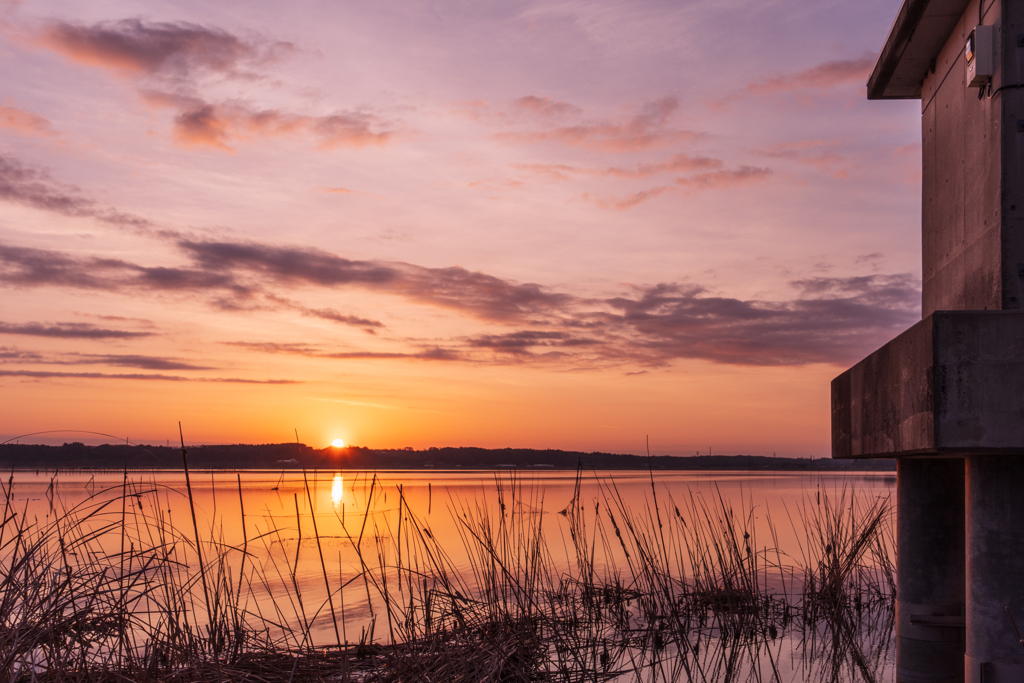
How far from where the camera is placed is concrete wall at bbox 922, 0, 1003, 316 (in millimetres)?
4547

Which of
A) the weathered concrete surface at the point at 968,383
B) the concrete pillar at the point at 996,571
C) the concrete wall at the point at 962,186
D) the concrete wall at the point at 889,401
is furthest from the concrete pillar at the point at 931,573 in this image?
the weathered concrete surface at the point at 968,383

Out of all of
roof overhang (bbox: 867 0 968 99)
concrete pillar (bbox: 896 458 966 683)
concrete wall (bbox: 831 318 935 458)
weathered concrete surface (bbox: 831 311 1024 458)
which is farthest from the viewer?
concrete pillar (bbox: 896 458 966 683)

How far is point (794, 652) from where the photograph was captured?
23.4ft

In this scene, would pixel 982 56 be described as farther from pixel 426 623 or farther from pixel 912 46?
pixel 426 623

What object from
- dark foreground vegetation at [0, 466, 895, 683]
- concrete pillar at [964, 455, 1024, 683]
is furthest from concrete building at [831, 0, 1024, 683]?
dark foreground vegetation at [0, 466, 895, 683]

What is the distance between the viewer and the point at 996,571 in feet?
13.7

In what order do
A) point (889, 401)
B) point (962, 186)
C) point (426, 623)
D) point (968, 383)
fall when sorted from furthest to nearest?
point (426, 623)
point (962, 186)
point (889, 401)
point (968, 383)

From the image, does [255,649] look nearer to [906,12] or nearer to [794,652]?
[794,652]

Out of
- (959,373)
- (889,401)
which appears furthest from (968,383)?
(889,401)

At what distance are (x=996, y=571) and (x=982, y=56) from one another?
292 cm

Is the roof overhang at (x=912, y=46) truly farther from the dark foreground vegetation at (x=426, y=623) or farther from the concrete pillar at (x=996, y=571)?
the dark foreground vegetation at (x=426, y=623)

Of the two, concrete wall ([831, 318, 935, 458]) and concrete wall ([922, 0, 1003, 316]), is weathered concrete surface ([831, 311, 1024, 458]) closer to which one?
concrete wall ([831, 318, 935, 458])

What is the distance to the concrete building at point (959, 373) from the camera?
12.9 feet

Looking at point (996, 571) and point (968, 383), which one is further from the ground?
point (968, 383)
